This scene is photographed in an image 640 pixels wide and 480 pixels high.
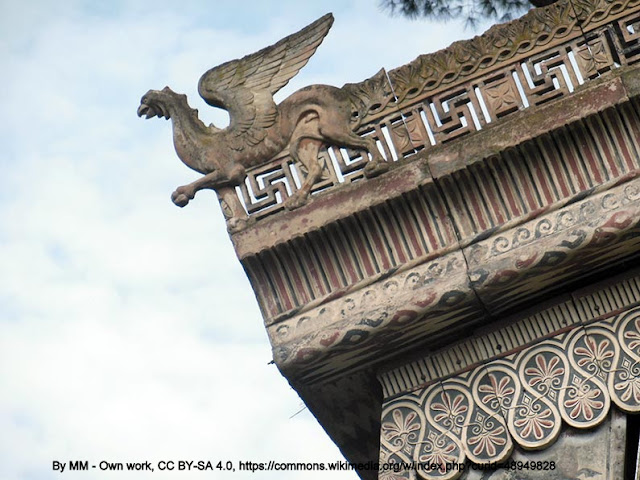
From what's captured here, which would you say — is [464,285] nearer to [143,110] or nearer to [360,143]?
[360,143]

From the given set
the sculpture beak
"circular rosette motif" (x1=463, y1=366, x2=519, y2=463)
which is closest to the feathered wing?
the sculpture beak

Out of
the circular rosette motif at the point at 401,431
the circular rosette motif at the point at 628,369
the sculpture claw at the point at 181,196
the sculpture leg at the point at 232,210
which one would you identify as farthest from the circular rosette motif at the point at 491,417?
the sculpture claw at the point at 181,196

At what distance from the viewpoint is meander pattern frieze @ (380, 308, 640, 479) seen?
644cm

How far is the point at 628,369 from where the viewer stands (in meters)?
6.45

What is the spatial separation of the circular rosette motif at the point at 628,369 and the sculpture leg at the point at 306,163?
4.33 ft

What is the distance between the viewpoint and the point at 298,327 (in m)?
6.76

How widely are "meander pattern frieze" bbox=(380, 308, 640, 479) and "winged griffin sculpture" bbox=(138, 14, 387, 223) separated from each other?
92cm

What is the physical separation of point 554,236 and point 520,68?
726 millimetres

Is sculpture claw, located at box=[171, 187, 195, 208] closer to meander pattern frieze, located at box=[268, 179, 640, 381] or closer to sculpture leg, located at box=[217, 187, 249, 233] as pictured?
sculpture leg, located at box=[217, 187, 249, 233]

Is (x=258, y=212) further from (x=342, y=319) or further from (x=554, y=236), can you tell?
(x=554, y=236)

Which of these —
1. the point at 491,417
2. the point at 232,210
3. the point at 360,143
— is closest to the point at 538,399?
the point at 491,417

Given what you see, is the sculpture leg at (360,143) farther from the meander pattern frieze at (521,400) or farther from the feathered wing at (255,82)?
the meander pattern frieze at (521,400)

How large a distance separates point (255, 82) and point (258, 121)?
197mm

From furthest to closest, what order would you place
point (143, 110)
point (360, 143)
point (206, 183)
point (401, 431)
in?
point (143, 110)
point (206, 183)
point (360, 143)
point (401, 431)
